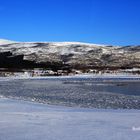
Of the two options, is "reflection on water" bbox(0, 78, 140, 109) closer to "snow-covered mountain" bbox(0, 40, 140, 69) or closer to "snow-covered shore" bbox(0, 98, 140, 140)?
"snow-covered shore" bbox(0, 98, 140, 140)

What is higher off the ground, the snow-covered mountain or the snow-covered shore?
the snow-covered mountain

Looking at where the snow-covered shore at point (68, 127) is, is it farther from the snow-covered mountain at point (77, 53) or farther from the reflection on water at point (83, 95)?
the snow-covered mountain at point (77, 53)

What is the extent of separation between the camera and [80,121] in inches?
365

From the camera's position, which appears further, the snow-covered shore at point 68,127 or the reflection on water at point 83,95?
the reflection on water at point 83,95

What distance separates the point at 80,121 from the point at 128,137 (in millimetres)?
2247

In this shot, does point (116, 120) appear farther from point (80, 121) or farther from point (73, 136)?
point (73, 136)

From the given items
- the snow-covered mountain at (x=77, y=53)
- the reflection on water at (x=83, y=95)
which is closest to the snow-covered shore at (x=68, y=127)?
the reflection on water at (x=83, y=95)

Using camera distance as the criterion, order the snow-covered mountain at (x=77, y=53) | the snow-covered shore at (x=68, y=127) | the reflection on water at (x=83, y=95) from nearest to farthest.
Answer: the snow-covered shore at (x=68, y=127), the reflection on water at (x=83, y=95), the snow-covered mountain at (x=77, y=53)

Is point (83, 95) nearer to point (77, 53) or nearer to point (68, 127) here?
point (68, 127)

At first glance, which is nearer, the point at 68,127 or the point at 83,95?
the point at 68,127

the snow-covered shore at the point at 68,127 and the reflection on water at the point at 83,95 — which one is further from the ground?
the reflection on water at the point at 83,95

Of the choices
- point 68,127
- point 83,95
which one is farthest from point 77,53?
point 68,127

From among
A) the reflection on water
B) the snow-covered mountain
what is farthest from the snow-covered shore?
the snow-covered mountain

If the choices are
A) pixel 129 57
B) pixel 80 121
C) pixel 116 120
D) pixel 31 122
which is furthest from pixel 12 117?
pixel 129 57
